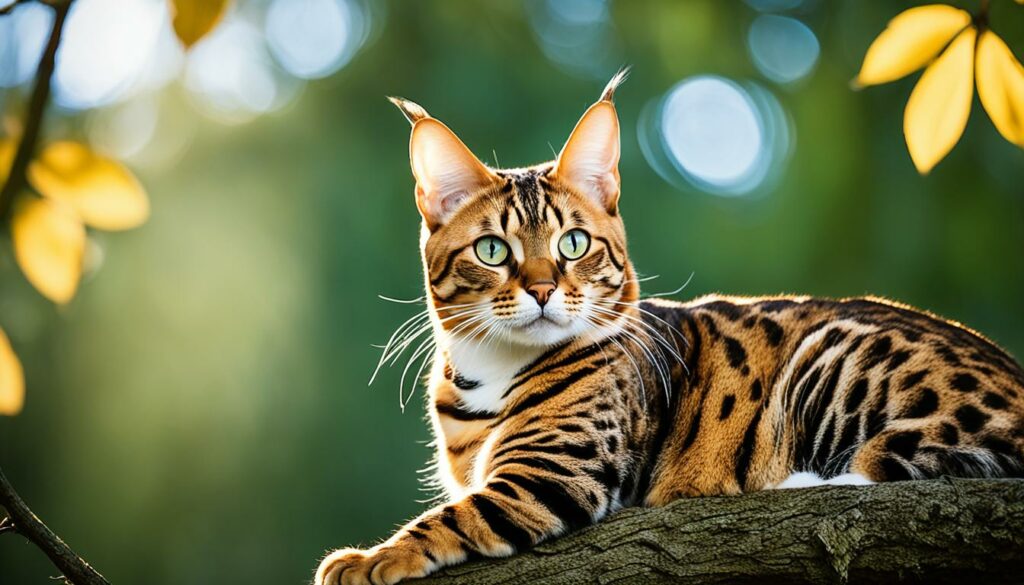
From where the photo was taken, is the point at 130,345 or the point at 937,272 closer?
the point at 937,272

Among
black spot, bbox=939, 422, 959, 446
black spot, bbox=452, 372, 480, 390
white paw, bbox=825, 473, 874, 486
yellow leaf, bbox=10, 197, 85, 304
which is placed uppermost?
black spot, bbox=939, 422, 959, 446

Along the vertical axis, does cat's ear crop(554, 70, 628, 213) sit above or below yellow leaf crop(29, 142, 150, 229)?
above

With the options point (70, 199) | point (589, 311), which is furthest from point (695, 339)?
point (70, 199)

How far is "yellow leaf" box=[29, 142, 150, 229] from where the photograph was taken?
1.34 meters

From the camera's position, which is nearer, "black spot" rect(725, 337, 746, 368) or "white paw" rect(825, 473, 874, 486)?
"white paw" rect(825, 473, 874, 486)

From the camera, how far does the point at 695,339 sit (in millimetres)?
3207

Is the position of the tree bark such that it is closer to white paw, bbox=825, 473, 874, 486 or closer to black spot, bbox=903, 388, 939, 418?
white paw, bbox=825, 473, 874, 486

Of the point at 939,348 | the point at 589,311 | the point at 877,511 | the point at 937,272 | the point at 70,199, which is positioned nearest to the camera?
the point at 70,199

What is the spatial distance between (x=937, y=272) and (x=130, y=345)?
25.2 ft

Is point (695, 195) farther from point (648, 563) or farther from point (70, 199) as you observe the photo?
point (70, 199)

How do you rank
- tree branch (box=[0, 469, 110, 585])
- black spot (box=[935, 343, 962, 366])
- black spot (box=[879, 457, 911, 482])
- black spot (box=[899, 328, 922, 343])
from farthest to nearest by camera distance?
black spot (box=[899, 328, 922, 343]) < black spot (box=[935, 343, 962, 366]) < black spot (box=[879, 457, 911, 482]) < tree branch (box=[0, 469, 110, 585])

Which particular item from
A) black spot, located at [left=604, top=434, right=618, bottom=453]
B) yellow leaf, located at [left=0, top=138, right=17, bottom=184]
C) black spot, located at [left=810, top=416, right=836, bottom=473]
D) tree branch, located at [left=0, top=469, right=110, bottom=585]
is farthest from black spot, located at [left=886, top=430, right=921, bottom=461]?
yellow leaf, located at [left=0, top=138, right=17, bottom=184]

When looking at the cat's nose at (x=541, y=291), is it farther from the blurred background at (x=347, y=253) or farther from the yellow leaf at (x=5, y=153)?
the blurred background at (x=347, y=253)

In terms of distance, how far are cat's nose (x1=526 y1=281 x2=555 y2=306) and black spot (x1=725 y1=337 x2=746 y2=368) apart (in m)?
0.60
